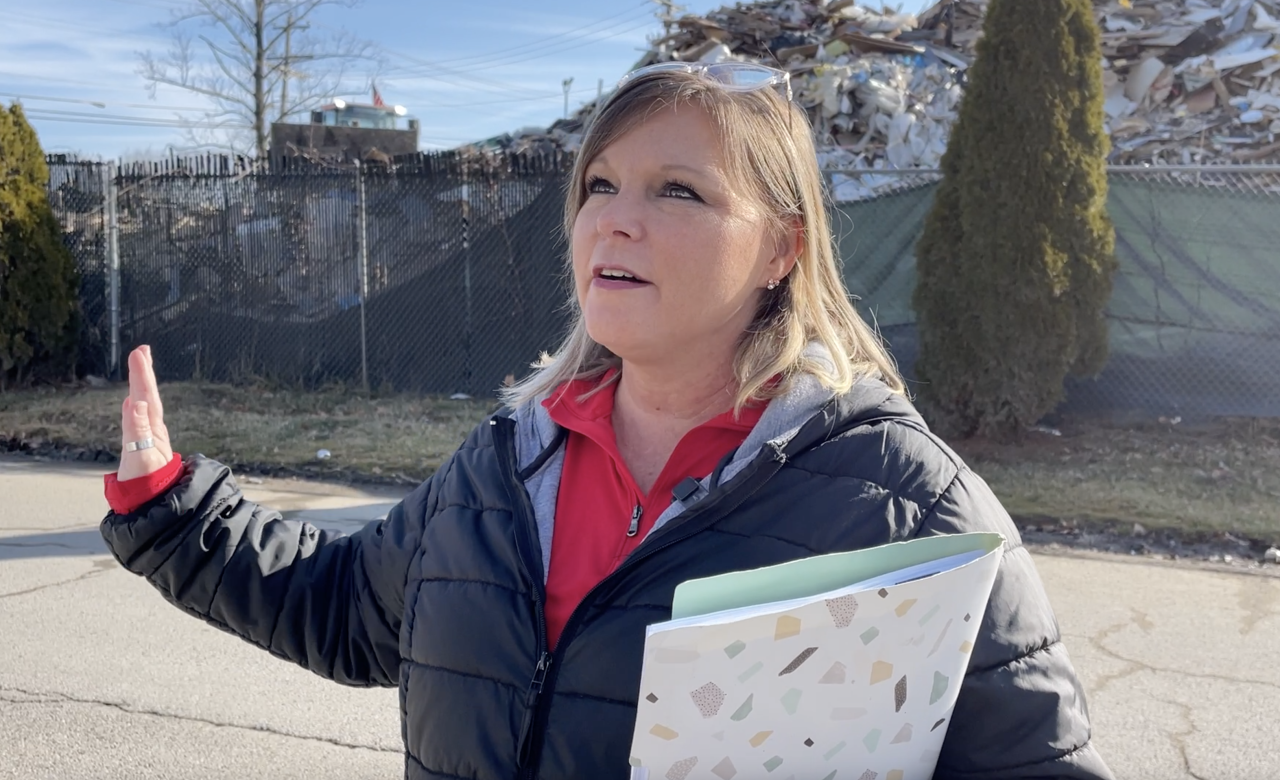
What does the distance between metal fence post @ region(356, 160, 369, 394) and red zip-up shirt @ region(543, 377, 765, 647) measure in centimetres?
936

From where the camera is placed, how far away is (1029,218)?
7.73m

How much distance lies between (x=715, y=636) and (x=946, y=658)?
1.03 ft

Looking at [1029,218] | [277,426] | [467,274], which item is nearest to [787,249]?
[1029,218]

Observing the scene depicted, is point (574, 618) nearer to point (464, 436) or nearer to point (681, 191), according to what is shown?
point (681, 191)

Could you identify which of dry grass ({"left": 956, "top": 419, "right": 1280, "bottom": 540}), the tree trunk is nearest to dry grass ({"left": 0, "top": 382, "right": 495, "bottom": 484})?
dry grass ({"left": 956, "top": 419, "right": 1280, "bottom": 540})

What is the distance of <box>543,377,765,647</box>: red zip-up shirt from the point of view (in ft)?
5.52

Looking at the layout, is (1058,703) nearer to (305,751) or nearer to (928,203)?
(305,751)

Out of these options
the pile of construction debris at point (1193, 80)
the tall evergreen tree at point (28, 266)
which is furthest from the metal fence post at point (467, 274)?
the pile of construction debris at point (1193, 80)

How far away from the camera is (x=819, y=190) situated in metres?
1.90

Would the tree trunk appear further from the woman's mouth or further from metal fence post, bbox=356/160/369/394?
the woman's mouth

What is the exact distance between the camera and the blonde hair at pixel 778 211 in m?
1.74

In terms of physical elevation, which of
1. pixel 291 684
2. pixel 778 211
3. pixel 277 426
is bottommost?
pixel 291 684

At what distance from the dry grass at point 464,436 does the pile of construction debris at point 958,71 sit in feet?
13.9

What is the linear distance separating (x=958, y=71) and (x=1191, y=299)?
611cm
